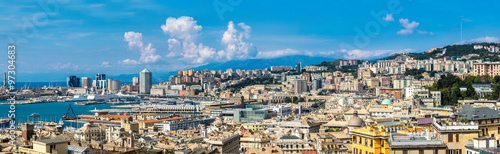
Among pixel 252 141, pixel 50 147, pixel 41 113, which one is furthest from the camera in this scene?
pixel 41 113

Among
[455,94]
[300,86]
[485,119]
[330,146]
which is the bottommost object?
[330,146]

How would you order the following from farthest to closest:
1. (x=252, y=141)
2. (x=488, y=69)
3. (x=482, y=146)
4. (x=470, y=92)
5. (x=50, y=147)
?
(x=488, y=69)
(x=470, y=92)
(x=252, y=141)
(x=50, y=147)
(x=482, y=146)

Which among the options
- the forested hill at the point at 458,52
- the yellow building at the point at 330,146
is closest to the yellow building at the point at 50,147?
the yellow building at the point at 330,146

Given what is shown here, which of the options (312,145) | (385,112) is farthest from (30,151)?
(385,112)

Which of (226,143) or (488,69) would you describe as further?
(488,69)

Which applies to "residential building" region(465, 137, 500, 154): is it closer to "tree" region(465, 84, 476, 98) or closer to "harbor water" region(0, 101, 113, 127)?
"tree" region(465, 84, 476, 98)

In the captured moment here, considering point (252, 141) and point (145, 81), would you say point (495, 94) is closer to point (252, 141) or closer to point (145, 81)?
point (252, 141)

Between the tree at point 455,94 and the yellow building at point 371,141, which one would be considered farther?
the tree at point 455,94

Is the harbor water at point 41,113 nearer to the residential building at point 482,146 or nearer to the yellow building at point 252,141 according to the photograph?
the yellow building at point 252,141

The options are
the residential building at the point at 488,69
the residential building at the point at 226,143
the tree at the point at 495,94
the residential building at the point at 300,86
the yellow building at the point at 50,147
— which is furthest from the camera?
the residential building at the point at 300,86

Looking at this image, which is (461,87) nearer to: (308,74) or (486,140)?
(486,140)

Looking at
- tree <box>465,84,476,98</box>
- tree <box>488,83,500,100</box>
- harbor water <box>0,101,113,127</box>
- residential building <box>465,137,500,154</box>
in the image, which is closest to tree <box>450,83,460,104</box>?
tree <box>465,84,476,98</box>

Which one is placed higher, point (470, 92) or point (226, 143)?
point (470, 92)

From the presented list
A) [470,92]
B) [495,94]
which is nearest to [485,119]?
[495,94]
